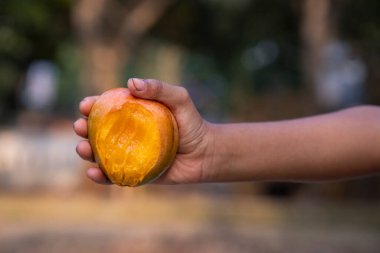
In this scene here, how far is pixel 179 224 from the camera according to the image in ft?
26.0

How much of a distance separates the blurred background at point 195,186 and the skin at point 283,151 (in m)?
4.72

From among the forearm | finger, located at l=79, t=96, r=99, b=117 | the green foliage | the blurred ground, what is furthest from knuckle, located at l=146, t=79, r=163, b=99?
the green foliage

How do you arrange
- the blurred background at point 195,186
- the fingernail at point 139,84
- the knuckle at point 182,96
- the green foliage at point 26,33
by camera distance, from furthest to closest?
the green foliage at point 26,33, the blurred background at point 195,186, the knuckle at point 182,96, the fingernail at point 139,84

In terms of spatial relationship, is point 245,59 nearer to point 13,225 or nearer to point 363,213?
point 363,213

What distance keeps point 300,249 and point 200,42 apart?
10.1m

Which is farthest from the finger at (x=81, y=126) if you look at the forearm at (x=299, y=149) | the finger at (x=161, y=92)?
the forearm at (x=299, y=149)

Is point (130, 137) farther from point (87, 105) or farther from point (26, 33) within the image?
point (26, 33)

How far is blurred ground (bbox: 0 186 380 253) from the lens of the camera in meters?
6.82

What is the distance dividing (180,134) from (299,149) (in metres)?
0.37

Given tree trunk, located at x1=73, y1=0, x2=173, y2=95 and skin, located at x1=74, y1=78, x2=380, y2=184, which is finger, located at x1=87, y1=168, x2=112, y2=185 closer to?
skin, located at x1=74, y1=78, x2=380, y2=184

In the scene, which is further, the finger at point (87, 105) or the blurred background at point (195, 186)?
the blurred background at point (195, 186)

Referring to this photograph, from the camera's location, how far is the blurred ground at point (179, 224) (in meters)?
6.82

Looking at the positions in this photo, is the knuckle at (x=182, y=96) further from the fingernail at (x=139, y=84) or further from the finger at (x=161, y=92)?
the fingernail at (x=139, y=84)

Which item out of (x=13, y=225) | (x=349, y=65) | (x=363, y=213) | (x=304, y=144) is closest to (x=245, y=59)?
(x=349, y=65)
